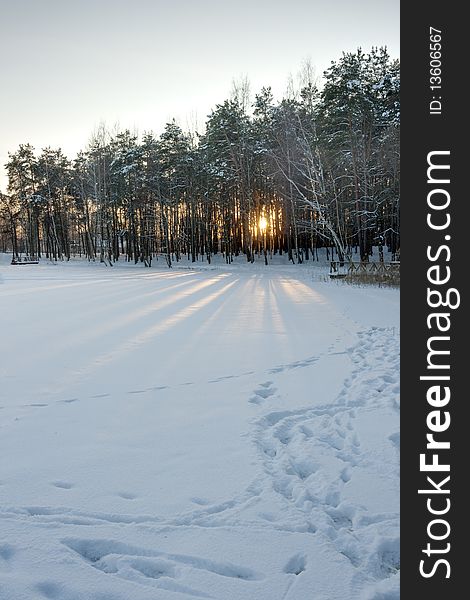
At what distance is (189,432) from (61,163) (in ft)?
166

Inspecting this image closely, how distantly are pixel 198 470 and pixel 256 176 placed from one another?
34.8 metres

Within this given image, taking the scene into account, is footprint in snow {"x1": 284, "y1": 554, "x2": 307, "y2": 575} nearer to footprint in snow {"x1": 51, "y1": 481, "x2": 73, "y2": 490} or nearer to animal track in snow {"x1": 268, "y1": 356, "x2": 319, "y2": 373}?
footprint in snow {"x1": 51, "y1": 481, "x2": 73, "y2": 490}

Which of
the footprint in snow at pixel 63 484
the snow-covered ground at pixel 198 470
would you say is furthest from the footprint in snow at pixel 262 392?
the footprint in snow at pixel 63 484

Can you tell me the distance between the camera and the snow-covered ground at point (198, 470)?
78.9 inches

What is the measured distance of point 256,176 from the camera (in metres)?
35.7

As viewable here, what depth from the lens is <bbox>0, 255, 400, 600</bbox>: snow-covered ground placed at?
6.57 feet

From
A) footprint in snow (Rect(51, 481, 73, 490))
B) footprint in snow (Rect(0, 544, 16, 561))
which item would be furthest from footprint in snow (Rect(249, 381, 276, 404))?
footprint in snow (Rect(0, 544, 16, 561))

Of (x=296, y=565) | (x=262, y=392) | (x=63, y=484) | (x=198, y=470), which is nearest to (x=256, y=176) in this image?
(x=262, y=392)

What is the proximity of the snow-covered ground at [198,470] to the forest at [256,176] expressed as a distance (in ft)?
54.2

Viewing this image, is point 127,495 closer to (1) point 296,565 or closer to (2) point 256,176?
(1) point 296,565

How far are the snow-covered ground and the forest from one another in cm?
1651

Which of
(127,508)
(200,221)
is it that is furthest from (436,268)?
(200,221)

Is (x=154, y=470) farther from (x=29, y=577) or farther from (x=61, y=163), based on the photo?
(x=61, y=163)

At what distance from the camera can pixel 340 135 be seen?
26562 mm
